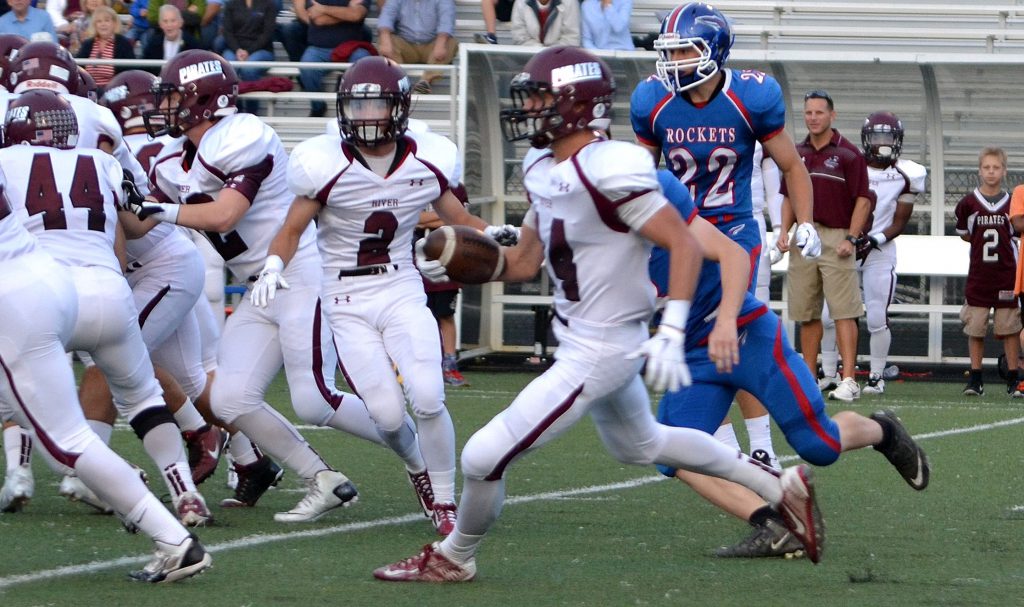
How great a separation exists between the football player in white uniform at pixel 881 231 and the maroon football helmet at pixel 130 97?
5.66 meters

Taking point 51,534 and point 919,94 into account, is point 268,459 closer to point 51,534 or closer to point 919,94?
point 51,534

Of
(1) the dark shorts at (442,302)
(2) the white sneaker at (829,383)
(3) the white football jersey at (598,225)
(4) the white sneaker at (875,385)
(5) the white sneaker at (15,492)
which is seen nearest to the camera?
(3) the white football jersey at (598,225)

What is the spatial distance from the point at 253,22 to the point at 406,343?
8662 mm

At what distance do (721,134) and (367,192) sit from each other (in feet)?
4.03

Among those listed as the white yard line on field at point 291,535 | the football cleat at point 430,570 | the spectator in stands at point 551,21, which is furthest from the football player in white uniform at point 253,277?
the spectator in stands at point 551,21

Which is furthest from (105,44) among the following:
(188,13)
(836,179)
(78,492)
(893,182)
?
(78,492)

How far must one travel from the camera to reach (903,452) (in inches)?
216

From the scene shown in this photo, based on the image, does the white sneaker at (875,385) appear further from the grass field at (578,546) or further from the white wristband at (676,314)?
the white wristband at (676,314)

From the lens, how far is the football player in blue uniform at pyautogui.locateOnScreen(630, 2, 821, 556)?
5656 mm

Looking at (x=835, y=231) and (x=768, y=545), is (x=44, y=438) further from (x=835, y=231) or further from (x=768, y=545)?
(x=835, y=231)

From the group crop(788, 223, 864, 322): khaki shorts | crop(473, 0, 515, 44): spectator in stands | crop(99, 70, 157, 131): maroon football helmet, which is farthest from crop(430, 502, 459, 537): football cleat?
crop(473, 0, 515, 44): spectator in stands

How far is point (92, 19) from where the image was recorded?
1359 centimetres

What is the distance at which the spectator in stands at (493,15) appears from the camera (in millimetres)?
13883

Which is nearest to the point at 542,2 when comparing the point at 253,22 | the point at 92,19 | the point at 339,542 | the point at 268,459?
the point at 253,22
